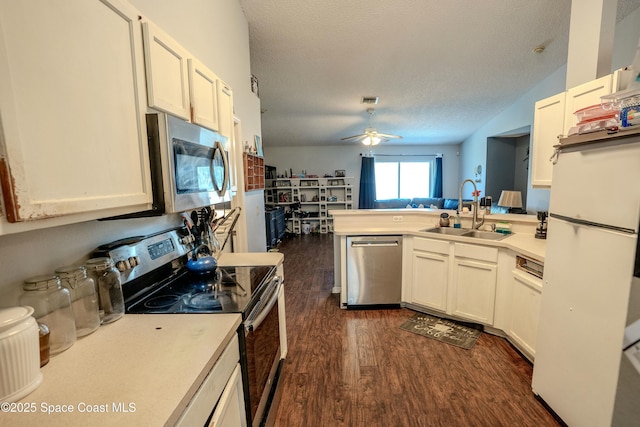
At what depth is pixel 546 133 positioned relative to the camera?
1991 millimetres

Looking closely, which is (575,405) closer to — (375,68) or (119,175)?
(119,175)

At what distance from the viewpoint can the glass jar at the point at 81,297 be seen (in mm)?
874

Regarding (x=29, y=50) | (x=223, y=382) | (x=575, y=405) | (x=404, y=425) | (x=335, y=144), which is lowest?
(x=404, y=425)

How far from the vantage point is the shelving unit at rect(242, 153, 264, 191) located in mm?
2615

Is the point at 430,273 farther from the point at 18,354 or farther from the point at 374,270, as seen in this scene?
the point at 18,354

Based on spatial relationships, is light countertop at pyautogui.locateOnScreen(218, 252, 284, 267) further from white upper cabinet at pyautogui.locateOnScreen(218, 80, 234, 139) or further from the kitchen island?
the kitchen island

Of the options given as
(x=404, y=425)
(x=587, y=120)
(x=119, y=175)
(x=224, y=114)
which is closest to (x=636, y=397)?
(x=404, y=425)

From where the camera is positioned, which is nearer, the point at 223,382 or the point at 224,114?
the point at 223,382

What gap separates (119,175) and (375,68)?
3432mm

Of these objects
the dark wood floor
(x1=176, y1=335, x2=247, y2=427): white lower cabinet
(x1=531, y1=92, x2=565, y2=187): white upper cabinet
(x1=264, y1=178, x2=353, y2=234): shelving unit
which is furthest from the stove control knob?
(x1=264, y1=178, x2=353, y2=234): shelving unit

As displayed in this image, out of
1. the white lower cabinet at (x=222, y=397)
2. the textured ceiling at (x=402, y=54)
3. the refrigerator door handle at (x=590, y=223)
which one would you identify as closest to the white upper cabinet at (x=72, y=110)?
the white lower cabinet at (x=222, y=397)

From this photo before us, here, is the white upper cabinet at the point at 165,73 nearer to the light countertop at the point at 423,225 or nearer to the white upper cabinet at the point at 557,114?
the light countertop at the point at 423,225

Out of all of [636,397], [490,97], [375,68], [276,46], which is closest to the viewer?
[636,397]

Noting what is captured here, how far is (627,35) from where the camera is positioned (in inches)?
94.0
